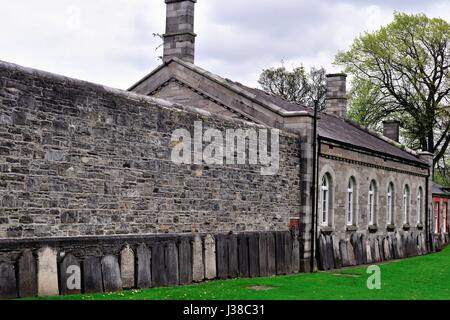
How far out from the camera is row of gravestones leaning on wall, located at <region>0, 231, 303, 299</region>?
11.8 m

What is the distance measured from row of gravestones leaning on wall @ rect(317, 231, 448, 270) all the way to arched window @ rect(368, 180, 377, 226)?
66 centimetres

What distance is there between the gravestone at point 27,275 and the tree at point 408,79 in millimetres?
33231

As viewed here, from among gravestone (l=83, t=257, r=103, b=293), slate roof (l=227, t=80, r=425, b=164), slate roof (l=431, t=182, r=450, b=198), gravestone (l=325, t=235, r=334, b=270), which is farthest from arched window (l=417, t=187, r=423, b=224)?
gravestone (l=83, t=257, r=103, b=293)

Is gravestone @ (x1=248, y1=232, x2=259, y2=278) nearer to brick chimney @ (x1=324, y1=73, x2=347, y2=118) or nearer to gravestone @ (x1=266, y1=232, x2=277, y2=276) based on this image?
gravestone @ (x1=266, y1=232, x2=277, y2=276)

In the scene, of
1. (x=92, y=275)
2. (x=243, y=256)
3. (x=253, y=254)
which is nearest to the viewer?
(x=92, y=275)

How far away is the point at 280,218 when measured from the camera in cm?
Result: 1948

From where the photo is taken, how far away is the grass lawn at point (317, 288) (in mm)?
12867

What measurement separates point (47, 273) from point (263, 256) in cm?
728

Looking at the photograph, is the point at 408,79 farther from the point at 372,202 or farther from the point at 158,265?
the point at 158,265

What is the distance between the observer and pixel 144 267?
14.2m

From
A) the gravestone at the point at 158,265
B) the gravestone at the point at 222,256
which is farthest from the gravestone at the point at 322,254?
the gravestone at the point at 158,265

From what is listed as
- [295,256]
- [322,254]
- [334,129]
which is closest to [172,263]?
[295,256]

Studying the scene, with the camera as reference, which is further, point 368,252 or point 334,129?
point 334,129

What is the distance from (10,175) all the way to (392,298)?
761cm
